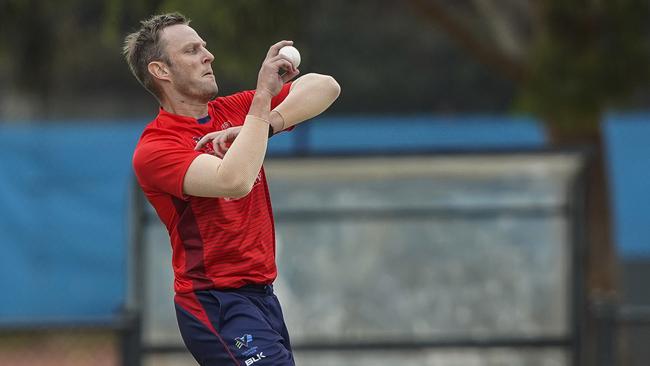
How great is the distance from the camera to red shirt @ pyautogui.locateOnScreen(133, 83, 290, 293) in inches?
170

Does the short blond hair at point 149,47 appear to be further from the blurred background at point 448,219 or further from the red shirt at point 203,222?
the blurred background at point 448,219

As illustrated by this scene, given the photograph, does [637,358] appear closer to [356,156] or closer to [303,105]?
[356,156]

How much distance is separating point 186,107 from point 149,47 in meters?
0.23

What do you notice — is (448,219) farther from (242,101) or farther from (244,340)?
(244,340)

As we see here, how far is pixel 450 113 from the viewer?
1433 cm

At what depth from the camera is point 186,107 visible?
4.41 metres

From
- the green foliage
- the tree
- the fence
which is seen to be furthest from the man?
the green foliage

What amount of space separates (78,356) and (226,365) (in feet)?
27.7

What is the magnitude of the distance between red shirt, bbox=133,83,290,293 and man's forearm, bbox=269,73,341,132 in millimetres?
223

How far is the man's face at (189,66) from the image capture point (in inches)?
171

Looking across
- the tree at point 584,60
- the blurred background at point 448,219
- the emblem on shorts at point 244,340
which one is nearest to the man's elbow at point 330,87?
the emblem on shorts at point 244,340

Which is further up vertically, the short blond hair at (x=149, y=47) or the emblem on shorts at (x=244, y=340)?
the short blond hair at (x=149, y=47)

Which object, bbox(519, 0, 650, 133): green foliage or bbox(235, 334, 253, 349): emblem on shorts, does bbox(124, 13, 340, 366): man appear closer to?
bbox(235, 334, 253, 349): emblem on shorts

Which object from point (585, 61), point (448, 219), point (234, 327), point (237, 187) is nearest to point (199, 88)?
point (237, 187)
